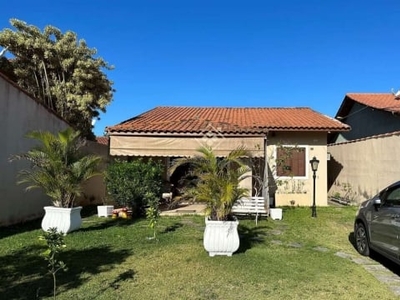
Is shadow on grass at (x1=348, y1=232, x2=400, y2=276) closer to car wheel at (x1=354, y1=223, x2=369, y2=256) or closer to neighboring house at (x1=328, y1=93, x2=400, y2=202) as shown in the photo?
car wheel at (x1=354, y1=223, x2=369, y2=256)

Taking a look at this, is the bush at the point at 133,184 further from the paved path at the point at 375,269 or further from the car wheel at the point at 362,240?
the car wheel at the point at 362,240

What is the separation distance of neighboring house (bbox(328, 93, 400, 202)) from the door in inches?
297

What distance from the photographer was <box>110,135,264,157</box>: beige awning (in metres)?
17.3

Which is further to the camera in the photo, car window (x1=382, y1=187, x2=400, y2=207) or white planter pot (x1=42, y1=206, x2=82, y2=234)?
white planter pot (x1=42, y1=206, x2=82, y2=234)

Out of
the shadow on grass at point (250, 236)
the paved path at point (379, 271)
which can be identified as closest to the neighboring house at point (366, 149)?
the shadow on grass at point (250, 236)

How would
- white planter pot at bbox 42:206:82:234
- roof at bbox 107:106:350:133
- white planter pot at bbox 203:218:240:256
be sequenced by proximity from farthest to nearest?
roof at bbox 107:106:350:133 < white planter pot at bbox 42:206:82:234 < white planter pot at bbox 203:218:240:256

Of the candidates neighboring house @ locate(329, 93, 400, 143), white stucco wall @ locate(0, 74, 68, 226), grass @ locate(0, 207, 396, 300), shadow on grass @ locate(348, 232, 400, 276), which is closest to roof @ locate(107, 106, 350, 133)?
neighboring house @ locate(329, 93, 400, 143)

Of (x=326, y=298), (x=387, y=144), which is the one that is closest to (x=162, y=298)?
(x=326, y=298)

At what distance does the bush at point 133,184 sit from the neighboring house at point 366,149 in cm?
1110

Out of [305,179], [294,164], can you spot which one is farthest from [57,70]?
[305,179]

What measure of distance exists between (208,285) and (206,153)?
12.1 ft

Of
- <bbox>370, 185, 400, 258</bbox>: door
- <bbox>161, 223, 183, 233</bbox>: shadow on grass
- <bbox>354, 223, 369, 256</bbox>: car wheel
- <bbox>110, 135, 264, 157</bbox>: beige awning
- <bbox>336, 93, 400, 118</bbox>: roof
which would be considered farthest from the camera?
<bbox>336, 93, 400, 118</bbox>: roof

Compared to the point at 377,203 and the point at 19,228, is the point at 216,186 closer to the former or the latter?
the point at 377,203

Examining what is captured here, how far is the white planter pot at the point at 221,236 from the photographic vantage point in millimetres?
9133
